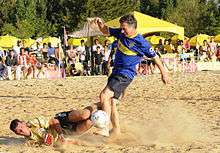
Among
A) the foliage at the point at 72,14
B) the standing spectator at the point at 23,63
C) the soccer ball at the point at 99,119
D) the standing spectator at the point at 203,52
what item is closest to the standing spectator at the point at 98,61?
the standing spectator at the point at 23,63

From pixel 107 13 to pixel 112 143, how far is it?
170 ft

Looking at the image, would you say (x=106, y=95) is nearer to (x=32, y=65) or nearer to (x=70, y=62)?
(x=32, y=65)

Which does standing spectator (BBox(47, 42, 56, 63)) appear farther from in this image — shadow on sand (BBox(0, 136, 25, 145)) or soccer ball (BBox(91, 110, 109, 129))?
soccer ball (BBox(91, 110, 109, 129))

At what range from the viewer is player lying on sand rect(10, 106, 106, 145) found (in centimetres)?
693

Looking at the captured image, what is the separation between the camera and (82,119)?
709 centimetres

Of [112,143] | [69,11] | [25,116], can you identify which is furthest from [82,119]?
[69,11]

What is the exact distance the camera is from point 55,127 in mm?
7105

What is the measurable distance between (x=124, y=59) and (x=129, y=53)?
Answer: 0.11 meters

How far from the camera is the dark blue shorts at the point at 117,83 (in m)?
7.46

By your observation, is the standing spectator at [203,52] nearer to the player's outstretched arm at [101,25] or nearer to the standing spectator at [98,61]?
the standing spectator at [98,61]

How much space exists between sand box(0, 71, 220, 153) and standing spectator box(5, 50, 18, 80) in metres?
4.39

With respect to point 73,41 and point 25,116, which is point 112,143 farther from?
point 73,41

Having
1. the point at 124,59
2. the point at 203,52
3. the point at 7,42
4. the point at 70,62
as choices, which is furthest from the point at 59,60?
the point at 124,59

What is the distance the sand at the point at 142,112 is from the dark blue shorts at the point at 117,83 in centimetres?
64
